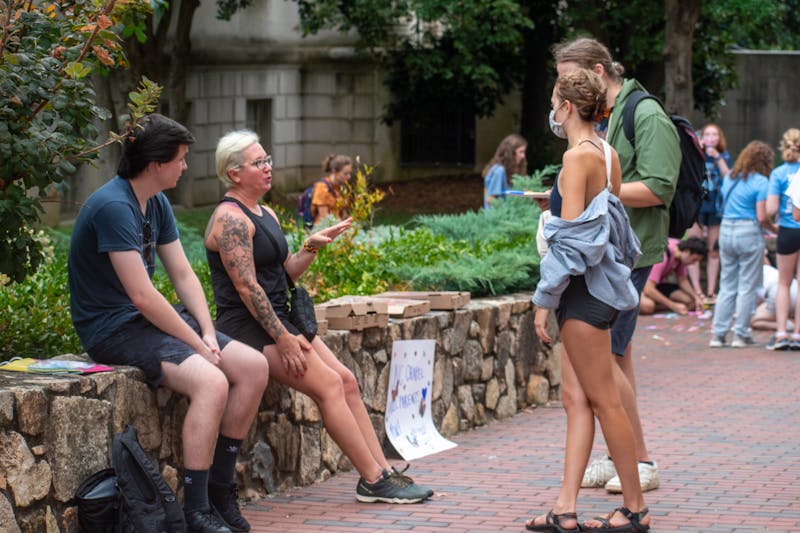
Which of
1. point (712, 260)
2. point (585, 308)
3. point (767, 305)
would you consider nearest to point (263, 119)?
point (712, 260)

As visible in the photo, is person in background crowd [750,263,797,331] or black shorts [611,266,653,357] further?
person in background crowd [750,263,797,331]

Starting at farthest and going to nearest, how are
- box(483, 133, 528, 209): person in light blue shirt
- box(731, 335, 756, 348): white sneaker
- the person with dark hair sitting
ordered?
1. the person with dark hair sitting
2. box(483, 133, 528, 209): person in light blue shirt
3. box(731, 335, 756, 348): white sneaker

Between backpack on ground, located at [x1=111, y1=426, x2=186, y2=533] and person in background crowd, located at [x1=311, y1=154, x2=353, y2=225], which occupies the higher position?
person in background crowd, located at [x1=311, y1=154, x2=353, y2=225]

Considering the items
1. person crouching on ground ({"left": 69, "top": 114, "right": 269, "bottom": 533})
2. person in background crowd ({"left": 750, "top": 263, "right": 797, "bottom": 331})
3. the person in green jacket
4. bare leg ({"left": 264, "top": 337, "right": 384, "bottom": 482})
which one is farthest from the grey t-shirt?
person in background crowd ({"left": 750, "top": 263, "right": 797, "bottom": 331})

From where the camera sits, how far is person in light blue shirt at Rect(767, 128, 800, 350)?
486 inches

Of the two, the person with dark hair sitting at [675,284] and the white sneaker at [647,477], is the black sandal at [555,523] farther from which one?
the person with dark hair sitting at [675,284]

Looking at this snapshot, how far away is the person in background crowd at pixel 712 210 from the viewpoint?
15102 mm

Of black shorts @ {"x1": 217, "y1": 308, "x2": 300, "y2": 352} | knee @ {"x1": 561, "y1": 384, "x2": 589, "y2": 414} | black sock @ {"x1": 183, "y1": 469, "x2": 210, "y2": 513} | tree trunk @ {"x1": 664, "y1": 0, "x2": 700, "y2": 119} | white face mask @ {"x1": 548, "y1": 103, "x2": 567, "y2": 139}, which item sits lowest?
black sock @ {"x1": 183, "y1": 469, "x2": 210, "y2": 513}

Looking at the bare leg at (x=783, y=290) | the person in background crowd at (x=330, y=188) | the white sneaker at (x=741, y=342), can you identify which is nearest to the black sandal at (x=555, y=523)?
the person in background crowd at (x=330, y=188)

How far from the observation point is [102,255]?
5836mm

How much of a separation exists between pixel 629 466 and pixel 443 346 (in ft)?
9.84

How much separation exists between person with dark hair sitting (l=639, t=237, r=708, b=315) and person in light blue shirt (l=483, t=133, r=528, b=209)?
201cm

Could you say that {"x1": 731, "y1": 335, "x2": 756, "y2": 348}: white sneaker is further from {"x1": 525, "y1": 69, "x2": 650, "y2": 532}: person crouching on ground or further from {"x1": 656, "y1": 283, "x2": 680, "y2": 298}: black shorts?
{"x1": 525, "y1": 69, "x2": 650, "y2": 532}: person crouching on ground

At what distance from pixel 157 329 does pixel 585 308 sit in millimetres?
1791
